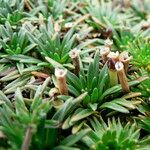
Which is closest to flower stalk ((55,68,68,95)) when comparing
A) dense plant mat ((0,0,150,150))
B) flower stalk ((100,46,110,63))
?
dense plant mat ((0,0,150,150))

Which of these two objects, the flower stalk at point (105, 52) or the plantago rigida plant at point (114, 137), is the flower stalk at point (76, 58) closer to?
the flower stalk at point (105, 52)

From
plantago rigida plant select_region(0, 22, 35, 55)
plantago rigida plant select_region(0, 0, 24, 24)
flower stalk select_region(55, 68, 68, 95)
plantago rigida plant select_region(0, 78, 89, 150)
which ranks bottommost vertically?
plantago rigida plant select_region(0, 78, 89, 150)

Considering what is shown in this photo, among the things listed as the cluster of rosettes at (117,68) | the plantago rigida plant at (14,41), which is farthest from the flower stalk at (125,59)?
the plantago rigida plant at (14,41)

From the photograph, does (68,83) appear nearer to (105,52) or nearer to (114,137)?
(105,52)

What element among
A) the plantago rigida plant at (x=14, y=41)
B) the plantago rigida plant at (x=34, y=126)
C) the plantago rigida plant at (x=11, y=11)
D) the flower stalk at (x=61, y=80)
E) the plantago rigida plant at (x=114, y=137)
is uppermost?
the plantago rigida plant at (x=11, y=11)

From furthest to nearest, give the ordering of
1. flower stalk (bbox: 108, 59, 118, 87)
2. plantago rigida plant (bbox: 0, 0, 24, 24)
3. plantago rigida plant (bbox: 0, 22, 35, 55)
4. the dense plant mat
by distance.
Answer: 1. plantago rigida plant (bbox: 0, 0, 24, 24)
2. plantago rigida plant (bbox: 0, 22, 35, 55)
3. flower stalk (bbox: 108, 59, 118, 87)
4. the dense plant mat

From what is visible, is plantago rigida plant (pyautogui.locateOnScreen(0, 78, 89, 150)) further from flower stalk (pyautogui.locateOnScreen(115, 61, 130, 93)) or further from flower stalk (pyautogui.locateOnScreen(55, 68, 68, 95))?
flower stalk (pyautogui.locateOnScreen(115, 61, 130, 93))

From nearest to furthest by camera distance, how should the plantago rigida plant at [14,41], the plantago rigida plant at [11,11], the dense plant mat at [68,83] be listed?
the dense plant mat at [68,83]
the plantago rigida plant at [14,41]
the plantago rigida plant at [11,11]

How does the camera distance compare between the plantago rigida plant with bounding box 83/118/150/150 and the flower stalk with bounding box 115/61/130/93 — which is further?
the flower stalk with bounding box 115/61/130/93
